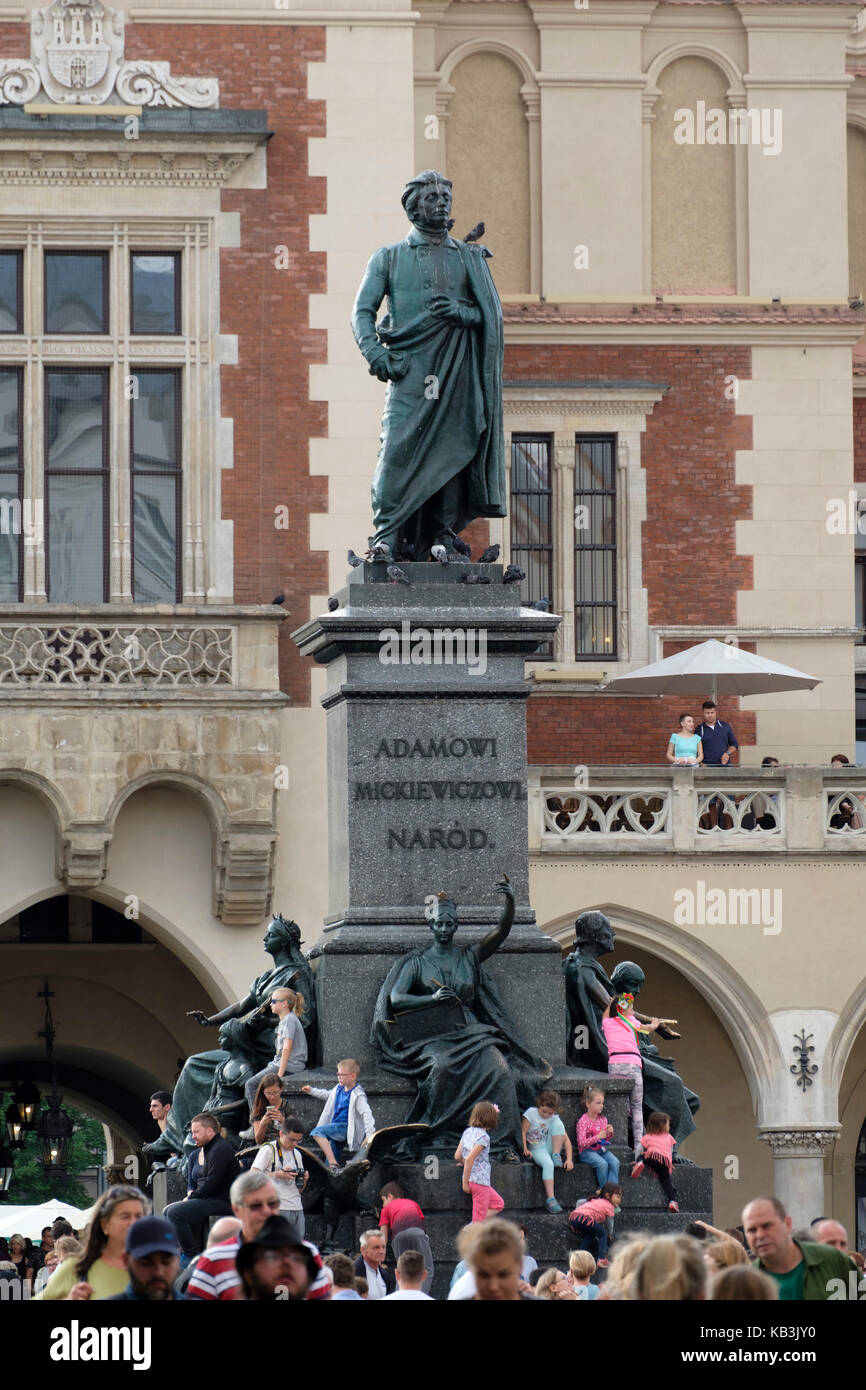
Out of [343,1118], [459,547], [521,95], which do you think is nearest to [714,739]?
[521,95]

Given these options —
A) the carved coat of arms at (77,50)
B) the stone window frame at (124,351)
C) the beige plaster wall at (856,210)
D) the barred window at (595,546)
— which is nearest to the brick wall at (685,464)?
the barred window at (595,546)

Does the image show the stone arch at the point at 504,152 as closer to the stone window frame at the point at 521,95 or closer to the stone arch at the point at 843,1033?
the stone window frame at the point at 521,95

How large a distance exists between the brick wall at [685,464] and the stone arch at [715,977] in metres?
3.82

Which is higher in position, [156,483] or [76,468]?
[76,468]

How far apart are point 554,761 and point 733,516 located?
11.0ft

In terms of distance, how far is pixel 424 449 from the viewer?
49.7ft

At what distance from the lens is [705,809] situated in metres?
28.5

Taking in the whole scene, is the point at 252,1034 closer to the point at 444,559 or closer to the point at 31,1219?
the point at 444,559

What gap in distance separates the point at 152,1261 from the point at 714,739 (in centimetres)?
2139

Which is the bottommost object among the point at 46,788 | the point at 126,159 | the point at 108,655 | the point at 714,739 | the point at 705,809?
the point at 705,809

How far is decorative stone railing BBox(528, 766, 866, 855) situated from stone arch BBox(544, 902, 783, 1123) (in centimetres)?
76

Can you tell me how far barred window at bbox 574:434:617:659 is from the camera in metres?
32.4

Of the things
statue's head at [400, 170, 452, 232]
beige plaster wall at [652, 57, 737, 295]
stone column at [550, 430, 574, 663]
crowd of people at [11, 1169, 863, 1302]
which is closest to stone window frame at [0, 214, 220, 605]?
stone column at [550, 430, 574, 663]

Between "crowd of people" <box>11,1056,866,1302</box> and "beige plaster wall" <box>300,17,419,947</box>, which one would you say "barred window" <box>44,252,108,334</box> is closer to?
"beige plaster wall" <box>300,17,419,947</box>
